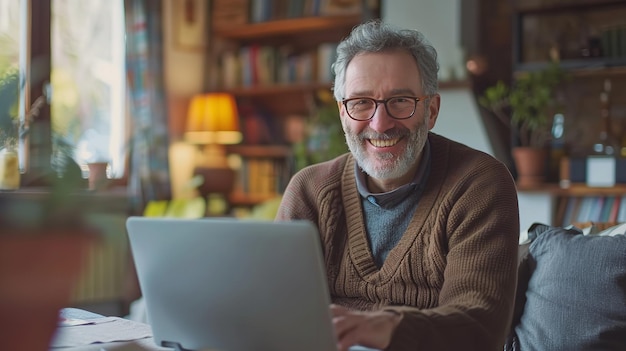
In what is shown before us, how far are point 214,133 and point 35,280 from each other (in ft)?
14.8

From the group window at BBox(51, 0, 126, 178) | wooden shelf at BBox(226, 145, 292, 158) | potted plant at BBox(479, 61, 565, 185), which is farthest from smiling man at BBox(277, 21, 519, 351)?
wooden shelf at BBox(226, 145, 292, 158)

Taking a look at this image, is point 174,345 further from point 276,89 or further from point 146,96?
point 276,89

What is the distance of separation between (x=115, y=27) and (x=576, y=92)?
281cm

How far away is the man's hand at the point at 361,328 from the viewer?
1.11 metres

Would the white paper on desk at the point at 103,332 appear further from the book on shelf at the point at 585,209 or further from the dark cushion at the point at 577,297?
the book on shelf at the point at 585,209

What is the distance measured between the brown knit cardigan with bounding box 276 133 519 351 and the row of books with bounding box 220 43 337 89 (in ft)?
10.2

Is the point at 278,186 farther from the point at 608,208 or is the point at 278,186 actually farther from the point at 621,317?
the point at 621,317

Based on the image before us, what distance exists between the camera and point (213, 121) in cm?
502

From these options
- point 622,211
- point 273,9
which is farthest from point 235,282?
point 273,9

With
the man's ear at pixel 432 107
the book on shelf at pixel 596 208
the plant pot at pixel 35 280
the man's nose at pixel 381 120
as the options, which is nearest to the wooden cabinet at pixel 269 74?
the book on shelf at pixel 596 208

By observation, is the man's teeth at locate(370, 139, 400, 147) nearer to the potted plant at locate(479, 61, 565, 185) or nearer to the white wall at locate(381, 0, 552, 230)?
the potted plant at locate(479, 61, 565, 185)

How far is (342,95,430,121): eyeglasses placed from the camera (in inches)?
67.3

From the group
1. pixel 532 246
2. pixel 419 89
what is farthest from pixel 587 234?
pixel 419 89

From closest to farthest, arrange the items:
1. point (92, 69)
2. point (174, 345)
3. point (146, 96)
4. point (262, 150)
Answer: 1. point (174, 345)
2. point (92, 69)
3. point (146, 96)
4. point (262, 150)
